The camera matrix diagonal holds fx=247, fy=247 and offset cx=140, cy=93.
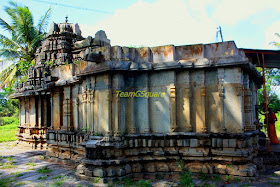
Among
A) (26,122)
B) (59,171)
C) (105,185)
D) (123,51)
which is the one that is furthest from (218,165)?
(26,122)

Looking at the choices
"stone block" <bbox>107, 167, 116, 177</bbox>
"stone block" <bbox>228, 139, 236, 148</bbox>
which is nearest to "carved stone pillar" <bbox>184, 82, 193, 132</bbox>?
"stone block" <bbox>228, 139, 236, 148</bbox>

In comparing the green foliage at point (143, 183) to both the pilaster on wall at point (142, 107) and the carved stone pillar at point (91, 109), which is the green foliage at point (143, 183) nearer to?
the pilaster on wall at point (142, 107)

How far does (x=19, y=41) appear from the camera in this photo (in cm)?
2067

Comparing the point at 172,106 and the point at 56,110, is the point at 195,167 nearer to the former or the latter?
the point at 172,106

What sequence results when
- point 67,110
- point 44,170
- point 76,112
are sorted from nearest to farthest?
point 44,170
point 76,112
point 67,110

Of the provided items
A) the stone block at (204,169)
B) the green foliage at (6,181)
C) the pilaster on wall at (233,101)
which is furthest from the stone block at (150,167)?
the green foliage at (6,181)

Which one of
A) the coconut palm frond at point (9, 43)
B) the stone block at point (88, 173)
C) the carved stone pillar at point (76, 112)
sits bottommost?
the stone block at point (88, 173)

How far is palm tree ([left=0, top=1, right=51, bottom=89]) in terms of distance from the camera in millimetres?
19609

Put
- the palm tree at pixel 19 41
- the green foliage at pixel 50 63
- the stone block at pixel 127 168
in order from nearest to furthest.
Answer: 1. the stone block at pixel 127 168
2. the green foliage at pixel 50 63
3. the palm tree at pixel 19 41

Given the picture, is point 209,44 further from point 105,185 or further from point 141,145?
point 105,185

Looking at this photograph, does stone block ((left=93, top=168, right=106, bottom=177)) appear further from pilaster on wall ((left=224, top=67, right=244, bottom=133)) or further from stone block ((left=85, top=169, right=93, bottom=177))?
pilaster on wall ((left=224, top=67, right=244, bottom=133))

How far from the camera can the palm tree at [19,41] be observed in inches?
772

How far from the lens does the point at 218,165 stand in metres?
7.08

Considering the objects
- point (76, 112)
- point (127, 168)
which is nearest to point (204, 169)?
point (127, 168)
